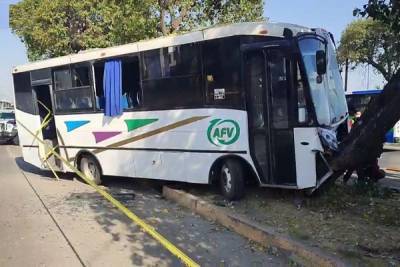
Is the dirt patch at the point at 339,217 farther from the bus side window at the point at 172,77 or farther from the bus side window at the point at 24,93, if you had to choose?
the bus side window at the point at 24,93

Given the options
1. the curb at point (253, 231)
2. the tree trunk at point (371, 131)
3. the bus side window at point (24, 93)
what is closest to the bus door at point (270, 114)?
the tree trunk at point (371, 131)

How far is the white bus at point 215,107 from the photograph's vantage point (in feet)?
25.9

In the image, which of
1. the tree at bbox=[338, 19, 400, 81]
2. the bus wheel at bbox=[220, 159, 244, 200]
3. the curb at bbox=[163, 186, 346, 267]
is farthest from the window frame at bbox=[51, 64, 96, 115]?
the tree at bbox=[338, 19, 400, 81]

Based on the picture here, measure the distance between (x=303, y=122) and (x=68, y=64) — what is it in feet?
20.4

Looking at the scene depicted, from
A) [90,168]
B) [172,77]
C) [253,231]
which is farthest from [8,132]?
[253,231]

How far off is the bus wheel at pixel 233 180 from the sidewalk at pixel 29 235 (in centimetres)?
274

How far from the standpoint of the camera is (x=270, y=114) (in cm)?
810

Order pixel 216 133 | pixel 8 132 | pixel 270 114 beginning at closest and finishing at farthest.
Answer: pixel 270 114 → pixel 216 133 → pixel 8 132

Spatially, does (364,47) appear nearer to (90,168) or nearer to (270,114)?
(90,168)

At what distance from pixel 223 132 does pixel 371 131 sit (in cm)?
257

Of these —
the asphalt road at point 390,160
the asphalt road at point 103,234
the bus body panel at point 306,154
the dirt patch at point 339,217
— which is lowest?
Result: the asphalt road at point 390,160

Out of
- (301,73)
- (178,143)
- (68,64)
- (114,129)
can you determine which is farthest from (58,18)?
(301,73)

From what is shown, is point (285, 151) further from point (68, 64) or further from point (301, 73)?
point (68, 64)

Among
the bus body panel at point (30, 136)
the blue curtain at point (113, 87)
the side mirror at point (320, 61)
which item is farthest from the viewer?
the bus body panel at point (30, 136)
